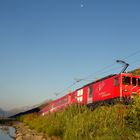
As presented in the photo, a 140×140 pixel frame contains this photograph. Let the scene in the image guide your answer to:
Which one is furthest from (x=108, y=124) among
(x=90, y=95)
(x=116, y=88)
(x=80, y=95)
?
(x=80, y=95)

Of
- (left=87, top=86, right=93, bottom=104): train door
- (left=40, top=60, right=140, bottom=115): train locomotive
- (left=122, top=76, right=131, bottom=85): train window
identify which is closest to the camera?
(left=40, top=60, right=140, bottom=115): train locomotive

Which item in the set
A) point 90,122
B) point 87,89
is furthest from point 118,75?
point 90,122

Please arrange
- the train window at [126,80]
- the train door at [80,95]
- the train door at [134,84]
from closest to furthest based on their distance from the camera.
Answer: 1. the train window at [126,80]
2. the train door at [134,84]
3. the train door at [80,95]

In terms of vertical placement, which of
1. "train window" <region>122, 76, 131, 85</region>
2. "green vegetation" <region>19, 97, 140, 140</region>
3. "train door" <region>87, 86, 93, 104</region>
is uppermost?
"train window" <region>122, 76, 131, 85</region>

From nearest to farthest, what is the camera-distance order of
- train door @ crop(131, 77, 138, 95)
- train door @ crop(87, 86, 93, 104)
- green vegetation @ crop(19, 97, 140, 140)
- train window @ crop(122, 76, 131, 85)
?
green vegetation @ crop(19, 97, 140, 140) → train window @ crop(122, 76, 131, 85) → train door @ crop(131, 77, 138, 95) → train door @ crop(87, 86, 93, 104)

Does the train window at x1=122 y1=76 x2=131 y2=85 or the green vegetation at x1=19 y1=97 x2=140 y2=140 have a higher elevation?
the train window at x1=122 y1=76 x2=131 y2=85

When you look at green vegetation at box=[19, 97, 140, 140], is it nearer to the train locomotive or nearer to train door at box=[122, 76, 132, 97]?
the train locomotive

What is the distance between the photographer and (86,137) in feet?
34.2

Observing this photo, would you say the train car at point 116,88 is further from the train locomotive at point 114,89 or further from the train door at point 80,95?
the train door at point 80,95

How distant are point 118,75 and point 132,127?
612 inches

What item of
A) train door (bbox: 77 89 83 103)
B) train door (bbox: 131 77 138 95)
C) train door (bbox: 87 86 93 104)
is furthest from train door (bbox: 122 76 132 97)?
train door (bbox: 77 89 83 103)

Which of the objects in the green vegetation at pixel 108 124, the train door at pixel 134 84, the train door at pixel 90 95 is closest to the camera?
the green vegetation at pixel 108 124

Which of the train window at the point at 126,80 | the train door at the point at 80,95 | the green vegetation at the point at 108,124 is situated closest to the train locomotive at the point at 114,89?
the train window at the point at 126,80

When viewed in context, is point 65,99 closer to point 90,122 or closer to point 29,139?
point 29,139
